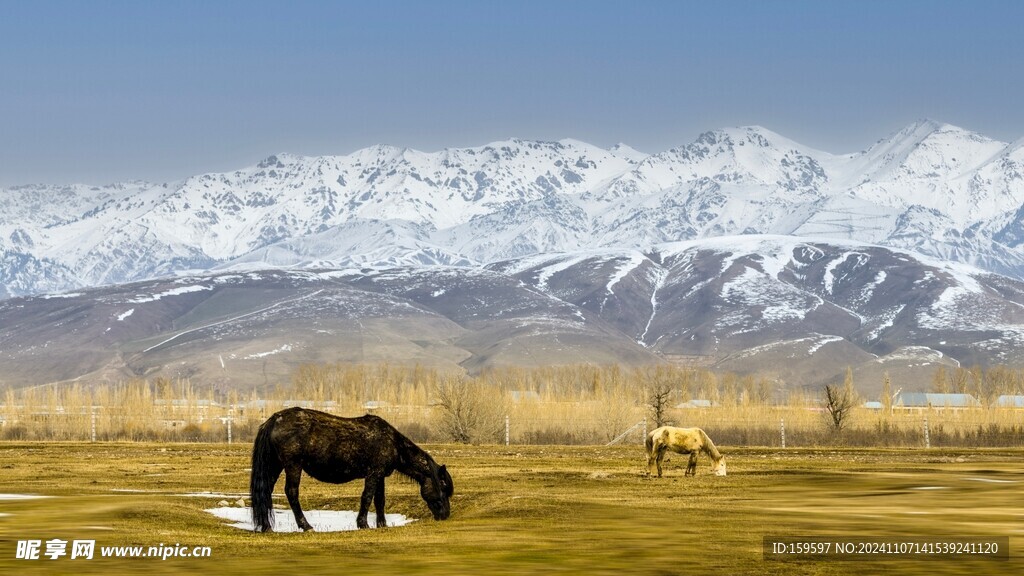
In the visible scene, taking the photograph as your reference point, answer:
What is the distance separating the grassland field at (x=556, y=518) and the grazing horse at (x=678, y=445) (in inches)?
25.7

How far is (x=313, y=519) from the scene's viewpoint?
33875 millimetres

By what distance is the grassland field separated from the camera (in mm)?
23422

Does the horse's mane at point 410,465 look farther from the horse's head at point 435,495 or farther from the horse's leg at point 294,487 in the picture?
the horse's leg at point 294,487

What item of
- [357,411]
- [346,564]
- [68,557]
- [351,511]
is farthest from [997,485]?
[357,411]

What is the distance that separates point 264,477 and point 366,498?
218 cm

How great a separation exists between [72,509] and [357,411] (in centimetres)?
10258

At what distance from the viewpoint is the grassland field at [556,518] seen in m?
23.4

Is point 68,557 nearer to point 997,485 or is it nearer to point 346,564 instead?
point 346,564

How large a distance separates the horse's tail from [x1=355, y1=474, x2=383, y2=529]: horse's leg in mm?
1805

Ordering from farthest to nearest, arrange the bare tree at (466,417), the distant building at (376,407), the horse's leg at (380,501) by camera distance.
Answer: the distant building at (376,407), the bare tree at (466,417), the horse's leg at (380,501)
